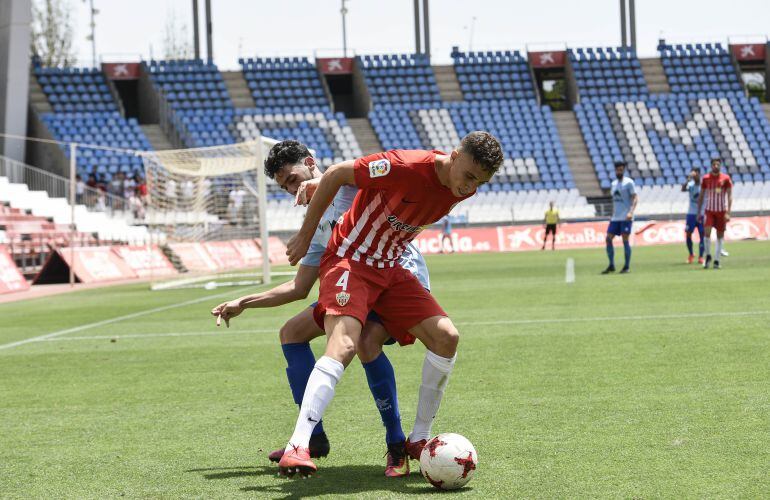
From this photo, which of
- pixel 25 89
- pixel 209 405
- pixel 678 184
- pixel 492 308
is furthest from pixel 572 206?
pixel 209 405

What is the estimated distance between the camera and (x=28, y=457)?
5.53m

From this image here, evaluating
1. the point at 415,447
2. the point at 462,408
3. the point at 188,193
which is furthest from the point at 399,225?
the point at 188,193

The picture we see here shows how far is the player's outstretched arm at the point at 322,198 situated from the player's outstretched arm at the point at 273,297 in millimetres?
311

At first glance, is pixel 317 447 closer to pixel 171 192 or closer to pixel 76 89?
pixel 171 192

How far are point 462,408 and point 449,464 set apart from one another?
194cm

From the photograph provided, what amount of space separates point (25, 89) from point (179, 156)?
595 inches

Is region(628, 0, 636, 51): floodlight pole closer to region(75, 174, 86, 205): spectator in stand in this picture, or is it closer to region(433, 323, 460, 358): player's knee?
region(75, 174, 86, 205): spectator in stand

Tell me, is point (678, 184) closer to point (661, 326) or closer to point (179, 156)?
point (179, 156)

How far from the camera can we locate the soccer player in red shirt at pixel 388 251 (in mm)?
4621

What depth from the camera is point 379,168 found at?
15.7ft

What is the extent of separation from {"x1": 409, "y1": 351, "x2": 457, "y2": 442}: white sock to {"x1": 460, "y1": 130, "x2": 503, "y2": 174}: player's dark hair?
3.33 feet

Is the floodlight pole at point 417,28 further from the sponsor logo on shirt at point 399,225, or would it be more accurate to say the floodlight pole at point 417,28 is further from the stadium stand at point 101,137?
the sponsor logo on shirt at point 399,225

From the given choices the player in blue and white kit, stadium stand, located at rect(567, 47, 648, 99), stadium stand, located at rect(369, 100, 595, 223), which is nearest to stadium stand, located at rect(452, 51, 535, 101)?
stadium stand, located at rect(369, 100, 595, 223)

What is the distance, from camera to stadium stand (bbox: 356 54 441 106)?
53.4 m
